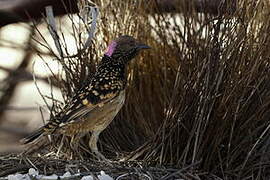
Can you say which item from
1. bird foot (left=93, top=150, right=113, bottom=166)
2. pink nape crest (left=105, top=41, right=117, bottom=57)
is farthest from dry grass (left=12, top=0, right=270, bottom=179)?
pink nape crest (left=105, top=41, right=117, bottom=57)

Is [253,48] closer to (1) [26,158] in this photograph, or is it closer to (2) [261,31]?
(2) [261,31]

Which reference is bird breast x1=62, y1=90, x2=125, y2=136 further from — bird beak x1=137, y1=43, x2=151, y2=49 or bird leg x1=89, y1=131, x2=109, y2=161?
bird beak x1=137, y1=43, x2=151, y2=49

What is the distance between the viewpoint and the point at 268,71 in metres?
2.61

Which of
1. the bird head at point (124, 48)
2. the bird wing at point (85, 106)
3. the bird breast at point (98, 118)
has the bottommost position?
the bird breast at point (98, 118)

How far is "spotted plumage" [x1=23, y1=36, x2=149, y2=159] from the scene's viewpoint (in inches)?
104

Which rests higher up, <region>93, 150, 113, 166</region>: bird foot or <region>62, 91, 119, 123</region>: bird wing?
<region>62, 91, 119, 123</region>: bird wing

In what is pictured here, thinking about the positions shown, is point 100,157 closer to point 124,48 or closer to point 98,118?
point 98,118

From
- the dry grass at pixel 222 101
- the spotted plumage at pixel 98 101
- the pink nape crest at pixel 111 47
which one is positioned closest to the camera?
the dry grass at pixel 222 101

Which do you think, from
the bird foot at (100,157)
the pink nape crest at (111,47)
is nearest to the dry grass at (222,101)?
the bird foot at (100,157)

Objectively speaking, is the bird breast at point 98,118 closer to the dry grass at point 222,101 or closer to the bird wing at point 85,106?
the bird wing at point 85,106

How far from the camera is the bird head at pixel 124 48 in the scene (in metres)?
2.72

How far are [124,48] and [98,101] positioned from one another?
0.67ft

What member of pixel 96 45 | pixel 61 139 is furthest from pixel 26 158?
pixel 96 45

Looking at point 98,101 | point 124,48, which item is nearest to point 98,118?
point 98,101
